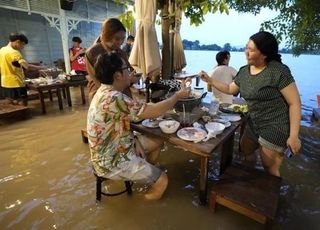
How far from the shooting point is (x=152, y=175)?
1.99 metres

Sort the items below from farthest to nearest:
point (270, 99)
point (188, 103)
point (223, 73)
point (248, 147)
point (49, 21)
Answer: point (49, 21) → point (223, 73) → point (248, 147) → point (188, 103) → point (270, 99)

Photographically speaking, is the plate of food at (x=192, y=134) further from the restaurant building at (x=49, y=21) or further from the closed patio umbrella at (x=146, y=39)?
the restaurant building at (x=49, y=21)

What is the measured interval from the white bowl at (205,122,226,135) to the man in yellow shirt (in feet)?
13.1

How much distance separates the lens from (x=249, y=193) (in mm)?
1820

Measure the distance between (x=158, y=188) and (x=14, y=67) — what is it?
4142 mm

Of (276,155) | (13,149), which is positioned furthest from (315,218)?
(13,149)

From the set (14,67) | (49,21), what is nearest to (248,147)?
(14,67)

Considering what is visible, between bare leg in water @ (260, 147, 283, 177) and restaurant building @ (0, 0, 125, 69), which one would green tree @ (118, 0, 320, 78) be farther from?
restaurant building @ (0, 0, 125, 69)

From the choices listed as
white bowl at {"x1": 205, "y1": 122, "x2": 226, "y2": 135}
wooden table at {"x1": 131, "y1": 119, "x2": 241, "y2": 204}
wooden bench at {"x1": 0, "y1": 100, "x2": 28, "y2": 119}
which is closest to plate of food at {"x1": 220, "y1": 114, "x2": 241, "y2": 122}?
wooden table at {"x1": 131, "y1": 119, "x2": 241, "y2": 204}

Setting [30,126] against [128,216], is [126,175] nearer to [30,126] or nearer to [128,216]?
[128,216]

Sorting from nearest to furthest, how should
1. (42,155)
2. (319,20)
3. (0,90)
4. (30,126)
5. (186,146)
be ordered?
(186,146) → (42,155) → (319,20) → (30,126) → (0,90)

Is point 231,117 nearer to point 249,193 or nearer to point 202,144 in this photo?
point 202,144

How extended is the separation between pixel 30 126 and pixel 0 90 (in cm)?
231

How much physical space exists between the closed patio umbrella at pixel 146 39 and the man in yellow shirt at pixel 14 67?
9.33 feet
